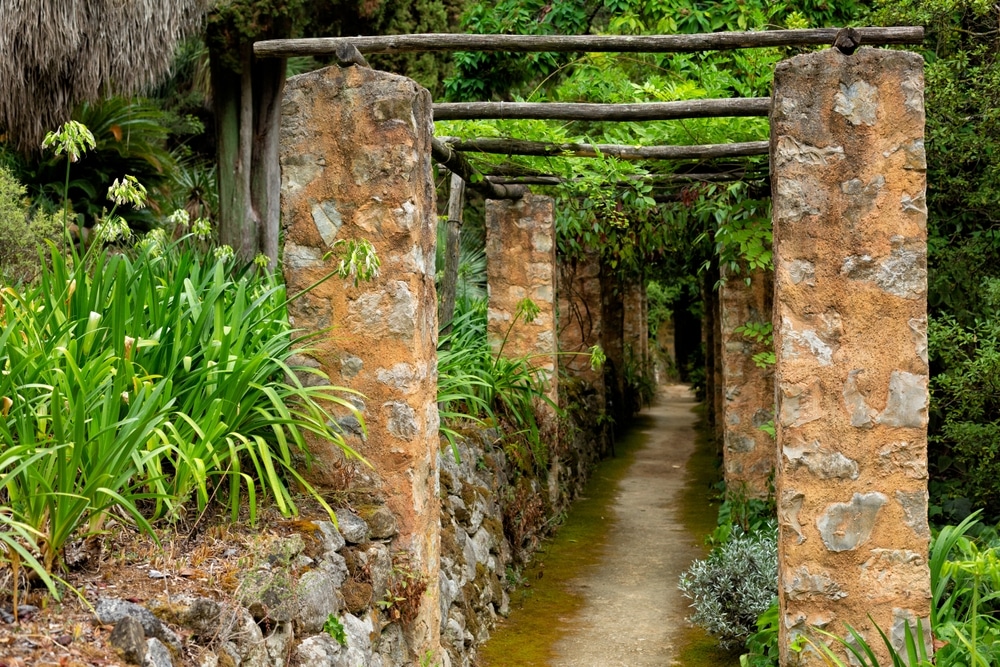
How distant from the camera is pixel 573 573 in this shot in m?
7.00

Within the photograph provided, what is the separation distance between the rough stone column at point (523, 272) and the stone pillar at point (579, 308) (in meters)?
3.28

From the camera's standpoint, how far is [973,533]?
18.1 feet

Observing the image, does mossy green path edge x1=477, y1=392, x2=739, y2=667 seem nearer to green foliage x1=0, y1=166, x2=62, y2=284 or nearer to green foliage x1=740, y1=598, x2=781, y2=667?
green foliage x1=740, y1=598, x2=781, y2=667

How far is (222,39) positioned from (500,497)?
571 centimetres

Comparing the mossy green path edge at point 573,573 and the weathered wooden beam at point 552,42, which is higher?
the weathered wooden beam at point 552,42

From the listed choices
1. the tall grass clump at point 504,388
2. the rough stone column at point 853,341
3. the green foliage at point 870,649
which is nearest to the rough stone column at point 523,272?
the tall grass clump at point 504,388

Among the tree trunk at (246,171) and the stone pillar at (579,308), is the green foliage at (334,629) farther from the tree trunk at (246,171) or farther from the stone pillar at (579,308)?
the stone pillar at (579,308)

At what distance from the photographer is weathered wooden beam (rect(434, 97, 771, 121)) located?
191 inches

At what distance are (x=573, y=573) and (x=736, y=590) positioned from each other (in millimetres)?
1855

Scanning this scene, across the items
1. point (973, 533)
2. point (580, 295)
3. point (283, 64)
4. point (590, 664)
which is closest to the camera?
point (590, 664)

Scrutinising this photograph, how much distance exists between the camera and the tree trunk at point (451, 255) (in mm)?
7359

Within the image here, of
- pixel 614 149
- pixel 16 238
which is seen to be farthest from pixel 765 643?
pixel 16 238

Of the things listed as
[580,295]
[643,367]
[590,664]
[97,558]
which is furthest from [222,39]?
[643,367]

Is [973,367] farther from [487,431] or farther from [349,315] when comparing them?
[349,315]
